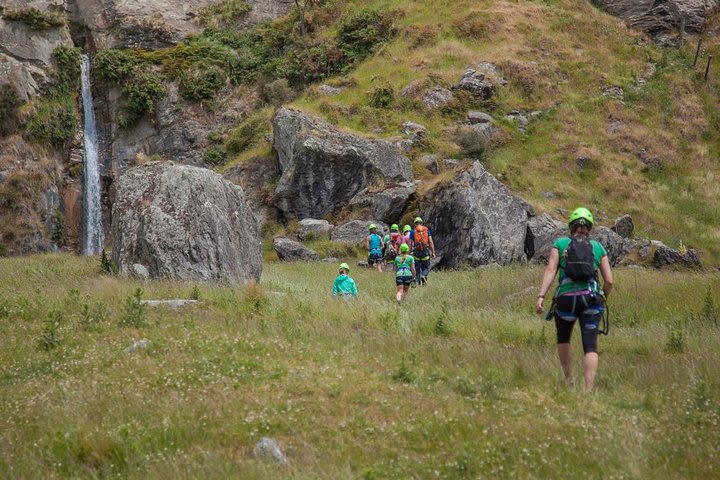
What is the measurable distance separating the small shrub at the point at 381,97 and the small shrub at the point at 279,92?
5.53 metres

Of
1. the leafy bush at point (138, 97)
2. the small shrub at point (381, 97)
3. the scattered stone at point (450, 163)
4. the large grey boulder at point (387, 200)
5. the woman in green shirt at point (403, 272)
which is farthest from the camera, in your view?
the leafy bush at point (138, 97)

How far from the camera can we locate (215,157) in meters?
35.9

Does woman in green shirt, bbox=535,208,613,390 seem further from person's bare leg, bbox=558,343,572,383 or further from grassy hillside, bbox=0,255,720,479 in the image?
grassy hillside, bbox=0,255,720,479

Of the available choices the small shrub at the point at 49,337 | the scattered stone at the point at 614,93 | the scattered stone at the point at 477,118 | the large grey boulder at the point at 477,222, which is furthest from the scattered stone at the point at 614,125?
the small shrub at the point at 49,337

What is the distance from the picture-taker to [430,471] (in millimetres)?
4750

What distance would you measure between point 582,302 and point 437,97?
29.7 metres

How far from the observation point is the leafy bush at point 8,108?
111ft

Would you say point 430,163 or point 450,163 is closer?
point 430,163

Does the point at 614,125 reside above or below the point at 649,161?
above

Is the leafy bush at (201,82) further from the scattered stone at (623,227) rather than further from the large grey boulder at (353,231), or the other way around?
the scattered stone at (623,227)

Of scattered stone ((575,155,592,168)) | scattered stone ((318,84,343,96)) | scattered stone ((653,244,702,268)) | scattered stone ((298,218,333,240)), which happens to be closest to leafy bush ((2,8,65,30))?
scattered stone ((318,84,343,96))

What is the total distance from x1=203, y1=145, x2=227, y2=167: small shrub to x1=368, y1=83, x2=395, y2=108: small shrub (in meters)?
8.44

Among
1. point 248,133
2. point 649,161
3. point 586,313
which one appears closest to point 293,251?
point 248,133

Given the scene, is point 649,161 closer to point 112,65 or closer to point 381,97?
point 381,97
